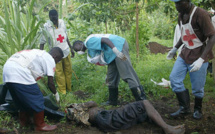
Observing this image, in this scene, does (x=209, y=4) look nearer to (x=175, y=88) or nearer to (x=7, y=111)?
(x=175, y=88)

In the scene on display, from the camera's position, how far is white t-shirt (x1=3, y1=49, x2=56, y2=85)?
9.77ft

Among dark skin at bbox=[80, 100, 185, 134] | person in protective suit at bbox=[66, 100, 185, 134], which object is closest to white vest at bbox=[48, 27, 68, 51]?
person in protective suit at bbox=[66, 100, 185, 134]

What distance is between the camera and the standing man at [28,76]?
9.80 feet

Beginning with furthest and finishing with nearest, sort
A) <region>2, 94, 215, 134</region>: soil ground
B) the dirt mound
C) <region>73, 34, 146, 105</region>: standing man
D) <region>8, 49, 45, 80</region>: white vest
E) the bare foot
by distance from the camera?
the dirt mound
<region>73, 34, 146, 105</region>: standing man
<region>2, 94, 215, 134</region>: soil ground
<region>8, 49, 45, 80</region>: white vest
the bare foot

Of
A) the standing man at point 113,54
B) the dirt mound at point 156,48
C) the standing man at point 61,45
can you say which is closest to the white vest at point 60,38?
the standing man at point 61,45

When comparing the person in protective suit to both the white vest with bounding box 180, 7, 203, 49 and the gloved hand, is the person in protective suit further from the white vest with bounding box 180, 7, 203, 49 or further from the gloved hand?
the white vest with bounding box 180, 7, 203, 49

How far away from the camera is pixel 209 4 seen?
5090 mm

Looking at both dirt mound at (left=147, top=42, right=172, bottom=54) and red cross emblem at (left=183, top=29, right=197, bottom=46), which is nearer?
red cross emblem at (left=183, top=29, right=197, bottom=46)

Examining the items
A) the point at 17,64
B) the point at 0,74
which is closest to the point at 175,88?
the point at 17,64

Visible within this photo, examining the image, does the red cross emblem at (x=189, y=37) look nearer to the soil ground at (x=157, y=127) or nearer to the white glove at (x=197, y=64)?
the white glove at (x=197, y=64)

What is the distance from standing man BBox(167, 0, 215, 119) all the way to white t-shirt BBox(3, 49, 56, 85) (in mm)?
1772

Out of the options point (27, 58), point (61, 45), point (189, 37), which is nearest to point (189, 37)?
point (189, 37)

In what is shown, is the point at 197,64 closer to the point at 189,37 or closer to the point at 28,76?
the point at 189,37

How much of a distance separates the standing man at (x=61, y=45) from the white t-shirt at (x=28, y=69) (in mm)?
1659
